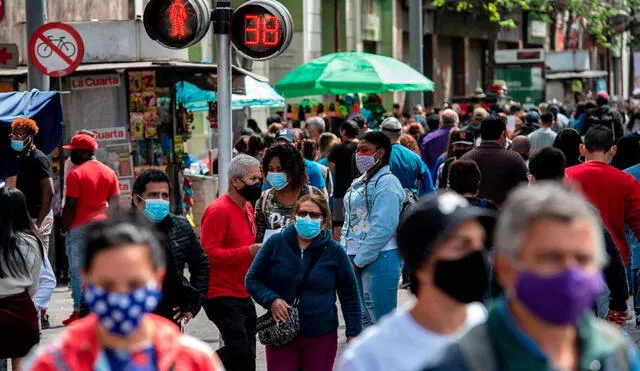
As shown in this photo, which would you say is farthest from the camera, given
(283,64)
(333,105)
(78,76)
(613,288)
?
(283,64)

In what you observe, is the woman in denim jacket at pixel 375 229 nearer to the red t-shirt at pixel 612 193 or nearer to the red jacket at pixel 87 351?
the red t-shirt at pixel 612 193

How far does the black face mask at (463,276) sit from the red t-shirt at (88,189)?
30.2ft

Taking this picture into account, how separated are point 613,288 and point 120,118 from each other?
9.78 metres

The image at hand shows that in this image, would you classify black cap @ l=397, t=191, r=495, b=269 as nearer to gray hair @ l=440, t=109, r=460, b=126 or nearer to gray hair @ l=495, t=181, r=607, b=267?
gray hair @ l=495, t=181, r=607, b=267

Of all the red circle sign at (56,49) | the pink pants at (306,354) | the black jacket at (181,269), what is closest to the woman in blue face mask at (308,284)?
the pink pants at (306,354)

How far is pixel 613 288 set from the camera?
26.7ft

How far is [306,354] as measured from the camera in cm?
797

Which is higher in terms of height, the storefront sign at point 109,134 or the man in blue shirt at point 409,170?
the storefront sign at point 109,134

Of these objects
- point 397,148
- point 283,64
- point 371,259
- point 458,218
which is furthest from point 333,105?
point 458,218

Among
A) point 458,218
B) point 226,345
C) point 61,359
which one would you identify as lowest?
point 226,345

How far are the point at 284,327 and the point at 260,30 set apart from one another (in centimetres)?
327

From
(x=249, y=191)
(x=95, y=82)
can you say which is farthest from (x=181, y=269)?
(x=95, y=82)

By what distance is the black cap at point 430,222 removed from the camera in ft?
13.5

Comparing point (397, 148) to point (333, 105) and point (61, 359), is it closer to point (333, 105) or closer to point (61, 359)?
point (61, 359)
